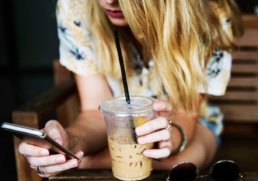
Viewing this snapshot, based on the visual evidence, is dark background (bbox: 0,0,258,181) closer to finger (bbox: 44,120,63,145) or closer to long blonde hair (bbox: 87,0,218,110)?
long blonde hair (bbox: 87,0,218,110)

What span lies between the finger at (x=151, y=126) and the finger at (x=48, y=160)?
0.18 metres

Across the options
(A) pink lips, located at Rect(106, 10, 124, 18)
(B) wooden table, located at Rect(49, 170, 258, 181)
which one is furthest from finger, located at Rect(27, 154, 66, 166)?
(A) pink lips, located at Rect(106, 10, 124, 18)

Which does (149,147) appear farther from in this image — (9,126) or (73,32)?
(73,32)

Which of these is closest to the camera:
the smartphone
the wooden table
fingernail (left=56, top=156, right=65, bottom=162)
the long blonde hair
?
the smartphone

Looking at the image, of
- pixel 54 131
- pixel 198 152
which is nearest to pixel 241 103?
pixel 198 152

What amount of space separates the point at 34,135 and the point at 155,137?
0.31m

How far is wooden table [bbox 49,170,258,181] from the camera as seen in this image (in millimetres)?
1120

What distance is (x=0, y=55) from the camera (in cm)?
531

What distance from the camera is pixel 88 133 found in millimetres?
1442

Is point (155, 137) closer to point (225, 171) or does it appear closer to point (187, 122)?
point (225, 171)

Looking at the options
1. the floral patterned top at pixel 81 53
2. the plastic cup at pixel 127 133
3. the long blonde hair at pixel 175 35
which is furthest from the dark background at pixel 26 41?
the plastic cup at pixel 127 133

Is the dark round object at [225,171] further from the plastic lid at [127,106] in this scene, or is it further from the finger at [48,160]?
the finger at [48,160]

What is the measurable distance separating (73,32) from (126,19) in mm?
426

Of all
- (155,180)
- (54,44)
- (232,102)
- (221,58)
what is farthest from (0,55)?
(155,180)
